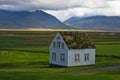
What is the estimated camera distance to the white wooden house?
66.1 meters

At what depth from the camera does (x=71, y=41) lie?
223 feet

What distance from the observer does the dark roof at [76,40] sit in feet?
220

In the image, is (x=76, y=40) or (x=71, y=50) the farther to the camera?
(x=76, y=40)

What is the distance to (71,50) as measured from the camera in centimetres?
6600

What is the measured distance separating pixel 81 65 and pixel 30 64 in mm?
12690

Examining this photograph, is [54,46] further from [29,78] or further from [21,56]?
[29,78]

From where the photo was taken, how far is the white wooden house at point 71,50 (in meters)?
66.1

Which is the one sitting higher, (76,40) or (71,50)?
(76,40)

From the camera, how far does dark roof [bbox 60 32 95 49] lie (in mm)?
67125

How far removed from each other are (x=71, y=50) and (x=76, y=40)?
396 cm

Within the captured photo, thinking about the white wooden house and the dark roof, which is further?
the dark roof

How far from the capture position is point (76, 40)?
69.1 m

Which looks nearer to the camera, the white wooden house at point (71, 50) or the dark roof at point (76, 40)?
the white wooden house at point (71, 50)

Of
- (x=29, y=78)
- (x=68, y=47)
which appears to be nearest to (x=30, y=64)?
(x=68, y=47)
